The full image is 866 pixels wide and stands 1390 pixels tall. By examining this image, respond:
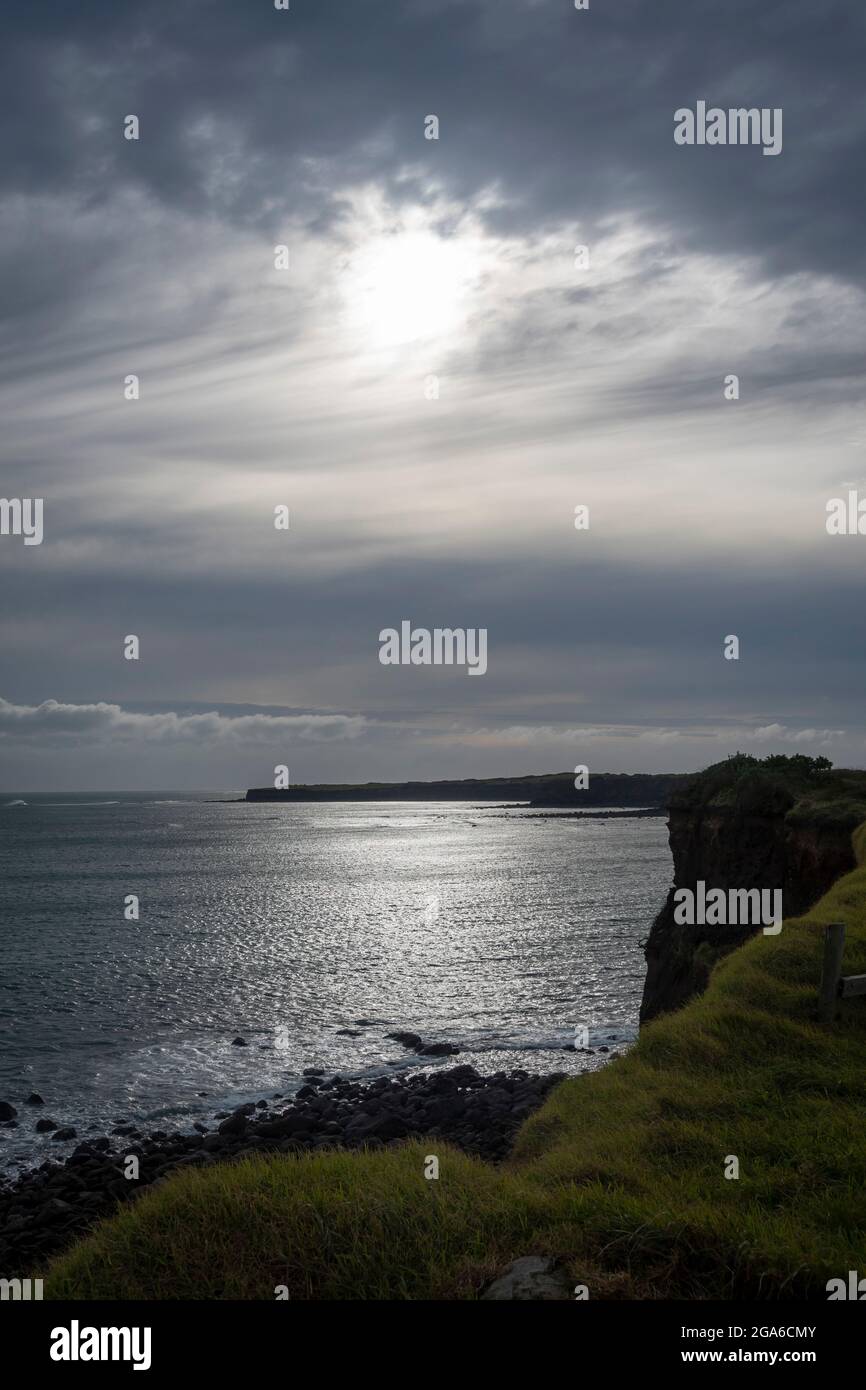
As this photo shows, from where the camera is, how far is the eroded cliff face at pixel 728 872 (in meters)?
24.0

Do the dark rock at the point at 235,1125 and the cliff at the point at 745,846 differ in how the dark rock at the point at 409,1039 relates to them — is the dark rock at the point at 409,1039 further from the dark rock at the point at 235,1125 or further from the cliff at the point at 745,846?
the dark rock at the point at 235,1125

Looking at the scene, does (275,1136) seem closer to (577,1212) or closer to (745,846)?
(577,1212)

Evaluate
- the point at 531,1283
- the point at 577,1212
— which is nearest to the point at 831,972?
the point at 577,1212

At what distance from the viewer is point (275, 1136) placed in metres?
20.2

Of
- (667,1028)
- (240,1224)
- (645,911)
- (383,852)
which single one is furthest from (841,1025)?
(383,852)

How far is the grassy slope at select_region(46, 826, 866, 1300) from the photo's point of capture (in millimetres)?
7484

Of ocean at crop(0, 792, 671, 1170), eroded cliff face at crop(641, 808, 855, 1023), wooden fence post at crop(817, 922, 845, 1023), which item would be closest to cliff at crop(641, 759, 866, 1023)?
eroded cliff face at crop(641, 808, 855, 1023)

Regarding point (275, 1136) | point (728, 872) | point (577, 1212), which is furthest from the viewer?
point (728, 872)

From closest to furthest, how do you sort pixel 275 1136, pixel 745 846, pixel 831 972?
1. pixel 831 972
2. pixel 275 1136
3. pixel 745 846

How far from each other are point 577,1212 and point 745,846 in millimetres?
19900

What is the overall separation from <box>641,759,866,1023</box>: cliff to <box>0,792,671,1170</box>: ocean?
3.76m

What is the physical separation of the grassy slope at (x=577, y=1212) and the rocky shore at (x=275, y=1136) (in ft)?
18.3

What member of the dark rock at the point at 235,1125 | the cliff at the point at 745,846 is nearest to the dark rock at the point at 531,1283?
the dark rock at the point at 235,1125

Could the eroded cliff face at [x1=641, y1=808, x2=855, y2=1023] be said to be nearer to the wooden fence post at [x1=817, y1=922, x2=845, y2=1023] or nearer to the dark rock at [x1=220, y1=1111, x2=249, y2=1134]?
the wooden fence post at [x1=817, y1=922, x2=845, y2=1023]
